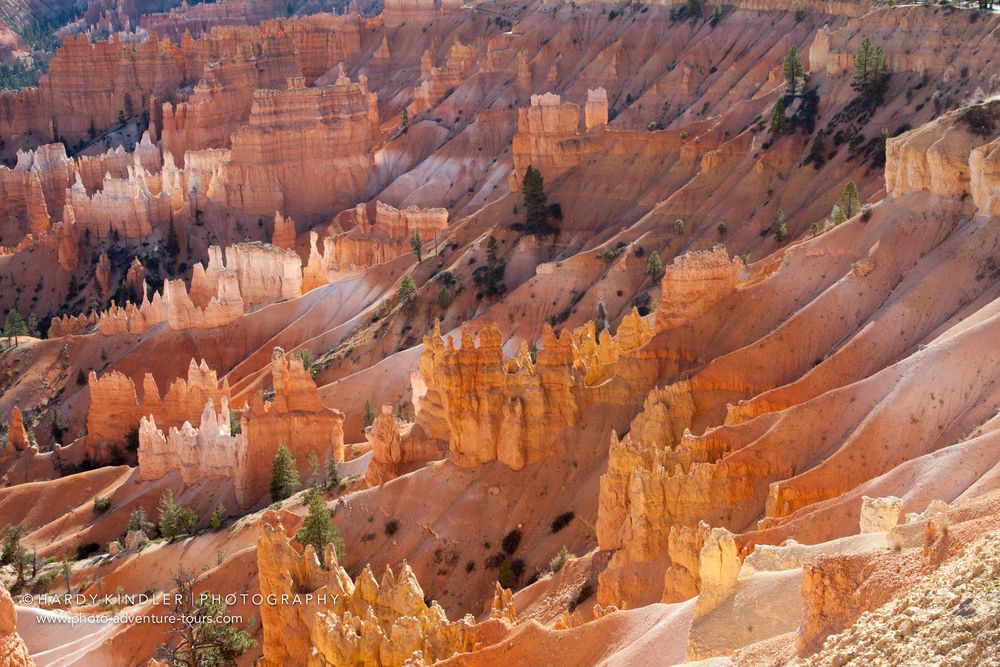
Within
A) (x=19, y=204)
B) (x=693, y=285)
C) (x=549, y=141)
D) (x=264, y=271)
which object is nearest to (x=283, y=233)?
(x=264, y=271)

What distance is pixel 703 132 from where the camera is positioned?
83.2 metres

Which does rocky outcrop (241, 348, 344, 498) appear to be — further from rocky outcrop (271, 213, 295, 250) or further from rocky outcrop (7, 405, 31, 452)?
rocky outcrop (271, 213, 295, 250)

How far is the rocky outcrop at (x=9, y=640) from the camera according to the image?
108 ft

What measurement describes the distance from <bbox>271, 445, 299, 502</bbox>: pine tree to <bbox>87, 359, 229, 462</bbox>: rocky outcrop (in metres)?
14.2

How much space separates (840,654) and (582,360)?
3141cm

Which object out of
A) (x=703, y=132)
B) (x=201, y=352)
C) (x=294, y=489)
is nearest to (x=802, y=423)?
(x=294, y=489)

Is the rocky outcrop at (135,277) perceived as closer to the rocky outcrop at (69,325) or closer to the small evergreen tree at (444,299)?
the rocky outcrop at (69,325)

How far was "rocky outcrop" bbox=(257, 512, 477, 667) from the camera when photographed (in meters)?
31.2

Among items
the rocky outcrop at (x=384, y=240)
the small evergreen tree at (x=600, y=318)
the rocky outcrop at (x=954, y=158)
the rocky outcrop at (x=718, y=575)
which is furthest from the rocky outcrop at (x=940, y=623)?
the rocky outcrop at (x=384, y=240)

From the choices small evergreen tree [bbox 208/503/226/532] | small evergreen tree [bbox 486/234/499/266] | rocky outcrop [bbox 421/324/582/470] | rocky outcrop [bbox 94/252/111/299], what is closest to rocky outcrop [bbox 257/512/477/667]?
rocky outcrop [bbox 421/324/582/470]

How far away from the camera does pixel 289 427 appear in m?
60.5

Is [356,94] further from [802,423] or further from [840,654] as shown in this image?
[840,654]

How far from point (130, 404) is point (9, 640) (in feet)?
130

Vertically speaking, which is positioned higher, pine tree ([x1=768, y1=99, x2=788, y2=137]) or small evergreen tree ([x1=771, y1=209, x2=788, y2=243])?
pine tree ([x1=768, y1=99, x2=788, y2=137])
